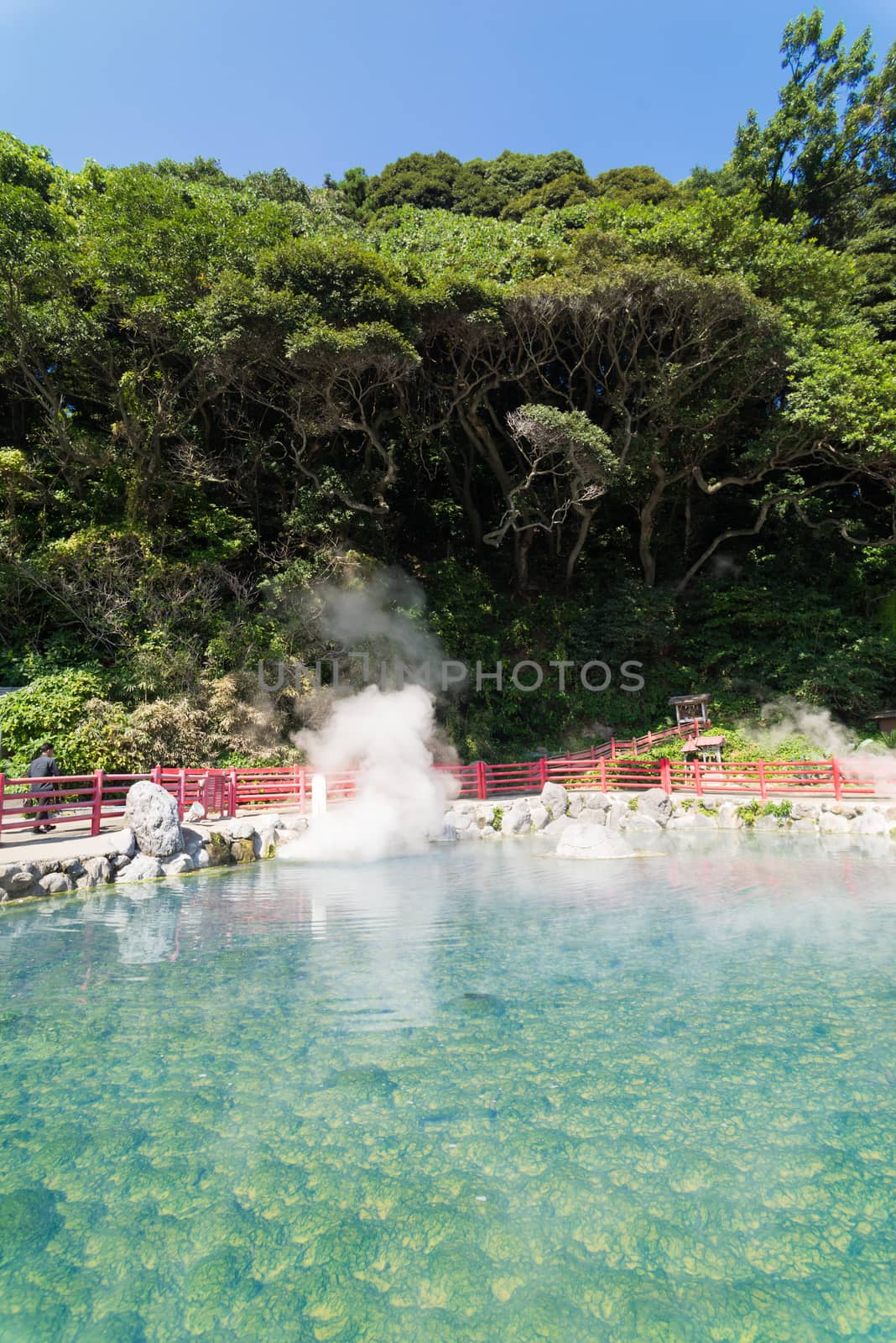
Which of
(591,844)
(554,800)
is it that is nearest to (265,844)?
(591,844)

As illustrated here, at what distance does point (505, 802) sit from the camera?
14680 millimetres

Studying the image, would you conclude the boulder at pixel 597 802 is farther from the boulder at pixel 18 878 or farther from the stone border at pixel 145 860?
the boulder at pixel 18 878

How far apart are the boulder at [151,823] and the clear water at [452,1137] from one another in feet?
11.5

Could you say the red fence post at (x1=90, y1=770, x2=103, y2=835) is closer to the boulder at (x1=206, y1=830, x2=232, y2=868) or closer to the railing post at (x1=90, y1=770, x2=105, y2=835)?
the railing post at (x1=90, y1=770, x2=105, y2=835)

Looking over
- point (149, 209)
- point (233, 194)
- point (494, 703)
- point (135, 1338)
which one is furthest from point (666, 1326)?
point (233, 194)

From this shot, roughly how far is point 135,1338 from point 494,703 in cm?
1692

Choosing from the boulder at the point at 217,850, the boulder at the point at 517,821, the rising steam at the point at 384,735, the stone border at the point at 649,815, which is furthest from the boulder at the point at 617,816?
the boulder at the point at 217,850

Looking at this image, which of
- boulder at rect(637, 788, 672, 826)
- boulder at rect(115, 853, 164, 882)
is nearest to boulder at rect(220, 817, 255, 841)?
boulder at rect(115, 853, 164, 882)

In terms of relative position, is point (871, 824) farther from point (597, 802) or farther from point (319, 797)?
point (319, 797)

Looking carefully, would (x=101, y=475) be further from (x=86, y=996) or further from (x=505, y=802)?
(x=86, y=996)

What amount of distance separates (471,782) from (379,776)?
2433 millimetres

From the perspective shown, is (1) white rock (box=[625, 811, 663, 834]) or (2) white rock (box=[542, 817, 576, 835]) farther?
(1) white rock (box=[625, 811, 663, 834])

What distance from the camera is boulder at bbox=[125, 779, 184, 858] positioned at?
32.0 feet

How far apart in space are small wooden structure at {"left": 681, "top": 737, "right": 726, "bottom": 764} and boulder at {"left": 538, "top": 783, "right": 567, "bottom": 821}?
4667mm
